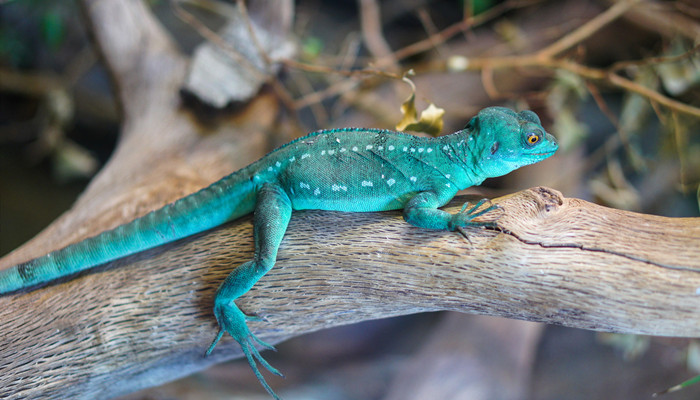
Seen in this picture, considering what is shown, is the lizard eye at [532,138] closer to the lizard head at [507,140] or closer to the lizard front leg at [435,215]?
the lizard head at [507,140]

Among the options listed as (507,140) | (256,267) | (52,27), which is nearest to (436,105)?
(507,140)

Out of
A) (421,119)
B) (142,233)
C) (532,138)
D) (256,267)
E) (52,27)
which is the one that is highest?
(52,27)

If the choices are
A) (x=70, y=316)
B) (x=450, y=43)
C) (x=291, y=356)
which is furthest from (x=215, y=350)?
(x=450, y=43)

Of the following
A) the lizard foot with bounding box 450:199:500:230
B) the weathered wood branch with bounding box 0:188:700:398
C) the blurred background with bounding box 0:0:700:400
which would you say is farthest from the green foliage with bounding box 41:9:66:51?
the lizard foot with bounding box 450:199:500:230

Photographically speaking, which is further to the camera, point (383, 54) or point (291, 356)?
point (291, 356)

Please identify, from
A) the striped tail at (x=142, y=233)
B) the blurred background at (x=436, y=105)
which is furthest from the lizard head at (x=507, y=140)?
the striped tail at (x=142, y=233)

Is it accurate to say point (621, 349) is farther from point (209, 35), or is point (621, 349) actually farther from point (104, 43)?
point (104, 43)

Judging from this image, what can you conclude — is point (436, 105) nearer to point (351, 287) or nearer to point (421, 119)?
point (421, 119)
